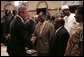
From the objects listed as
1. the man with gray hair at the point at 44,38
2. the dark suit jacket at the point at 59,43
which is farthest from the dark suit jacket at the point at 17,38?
the dark suit jacket at the point at 59,43

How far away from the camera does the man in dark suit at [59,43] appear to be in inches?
154

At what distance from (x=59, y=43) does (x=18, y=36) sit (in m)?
0.93

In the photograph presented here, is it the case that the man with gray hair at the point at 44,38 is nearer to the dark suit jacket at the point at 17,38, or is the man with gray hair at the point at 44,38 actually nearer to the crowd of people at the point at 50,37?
the crowd of people at the point at 50,37

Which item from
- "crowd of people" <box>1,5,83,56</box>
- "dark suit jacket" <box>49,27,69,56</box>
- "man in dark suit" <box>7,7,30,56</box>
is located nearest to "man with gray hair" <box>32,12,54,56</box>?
"crowd of people" <box>1,5,83,56</box>

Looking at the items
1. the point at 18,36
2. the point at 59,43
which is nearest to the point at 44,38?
the point at 18,36

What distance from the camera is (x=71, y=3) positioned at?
1059 cm

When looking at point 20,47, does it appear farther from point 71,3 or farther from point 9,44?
point 71,3

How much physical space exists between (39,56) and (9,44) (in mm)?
698

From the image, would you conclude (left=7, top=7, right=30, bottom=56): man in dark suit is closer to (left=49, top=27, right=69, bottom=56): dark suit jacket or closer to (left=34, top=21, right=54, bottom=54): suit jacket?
(left=34, top=21, right=54, bottom=54): suit jacket

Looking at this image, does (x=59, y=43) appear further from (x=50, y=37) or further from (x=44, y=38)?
(x=44, y=38)

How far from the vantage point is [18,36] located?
451 cm

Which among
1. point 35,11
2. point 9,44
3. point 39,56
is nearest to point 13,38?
point 9,44

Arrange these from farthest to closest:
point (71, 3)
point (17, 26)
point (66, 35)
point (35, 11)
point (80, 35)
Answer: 1. point (35, 11)
2. point (71, 3)
3. point (17, 26)
4. point (66, 35)
5. point (80, 35)

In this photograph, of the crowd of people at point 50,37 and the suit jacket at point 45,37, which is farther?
the suit jacket at point 45,37
